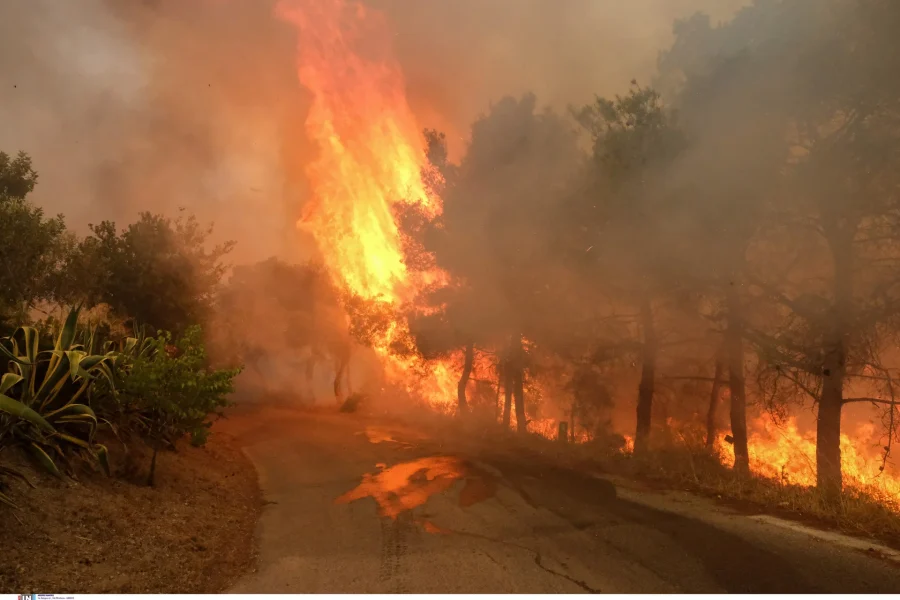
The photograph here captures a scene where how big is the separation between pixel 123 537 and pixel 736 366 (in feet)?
42.5

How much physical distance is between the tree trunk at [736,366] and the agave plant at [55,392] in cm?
1258

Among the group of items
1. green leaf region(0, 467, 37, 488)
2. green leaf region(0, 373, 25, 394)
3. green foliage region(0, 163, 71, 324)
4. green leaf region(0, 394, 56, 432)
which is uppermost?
green foliage region(0, 163, 71, 324)

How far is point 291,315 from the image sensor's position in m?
37.8

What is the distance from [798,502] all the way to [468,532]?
17.8 feet

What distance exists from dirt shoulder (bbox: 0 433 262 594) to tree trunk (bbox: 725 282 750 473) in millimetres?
10951

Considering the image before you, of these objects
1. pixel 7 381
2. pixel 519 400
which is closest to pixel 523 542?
pixel 7 381

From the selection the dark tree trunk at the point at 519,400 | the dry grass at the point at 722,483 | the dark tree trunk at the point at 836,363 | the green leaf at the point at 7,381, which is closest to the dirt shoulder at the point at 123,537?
the green leaf at the point at 7,381

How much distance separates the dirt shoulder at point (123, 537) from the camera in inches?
201

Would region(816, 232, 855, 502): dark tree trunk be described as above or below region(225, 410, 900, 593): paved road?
above

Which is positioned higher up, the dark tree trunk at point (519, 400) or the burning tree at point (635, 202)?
the burning tree at point (635, 202)

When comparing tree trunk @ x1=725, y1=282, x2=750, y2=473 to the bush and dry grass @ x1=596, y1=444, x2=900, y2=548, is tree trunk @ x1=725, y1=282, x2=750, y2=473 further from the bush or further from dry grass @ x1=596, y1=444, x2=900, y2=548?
the bush

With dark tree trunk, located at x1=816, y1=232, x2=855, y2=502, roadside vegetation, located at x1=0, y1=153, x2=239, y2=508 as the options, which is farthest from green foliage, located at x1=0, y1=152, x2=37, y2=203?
dark tree trunk, located at x1=816, y1=232, x2=855, y2=502

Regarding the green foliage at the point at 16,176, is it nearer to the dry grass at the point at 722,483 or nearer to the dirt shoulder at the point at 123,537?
the dirt shoulder at the point at 123,537

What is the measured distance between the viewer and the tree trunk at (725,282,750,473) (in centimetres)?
1232
